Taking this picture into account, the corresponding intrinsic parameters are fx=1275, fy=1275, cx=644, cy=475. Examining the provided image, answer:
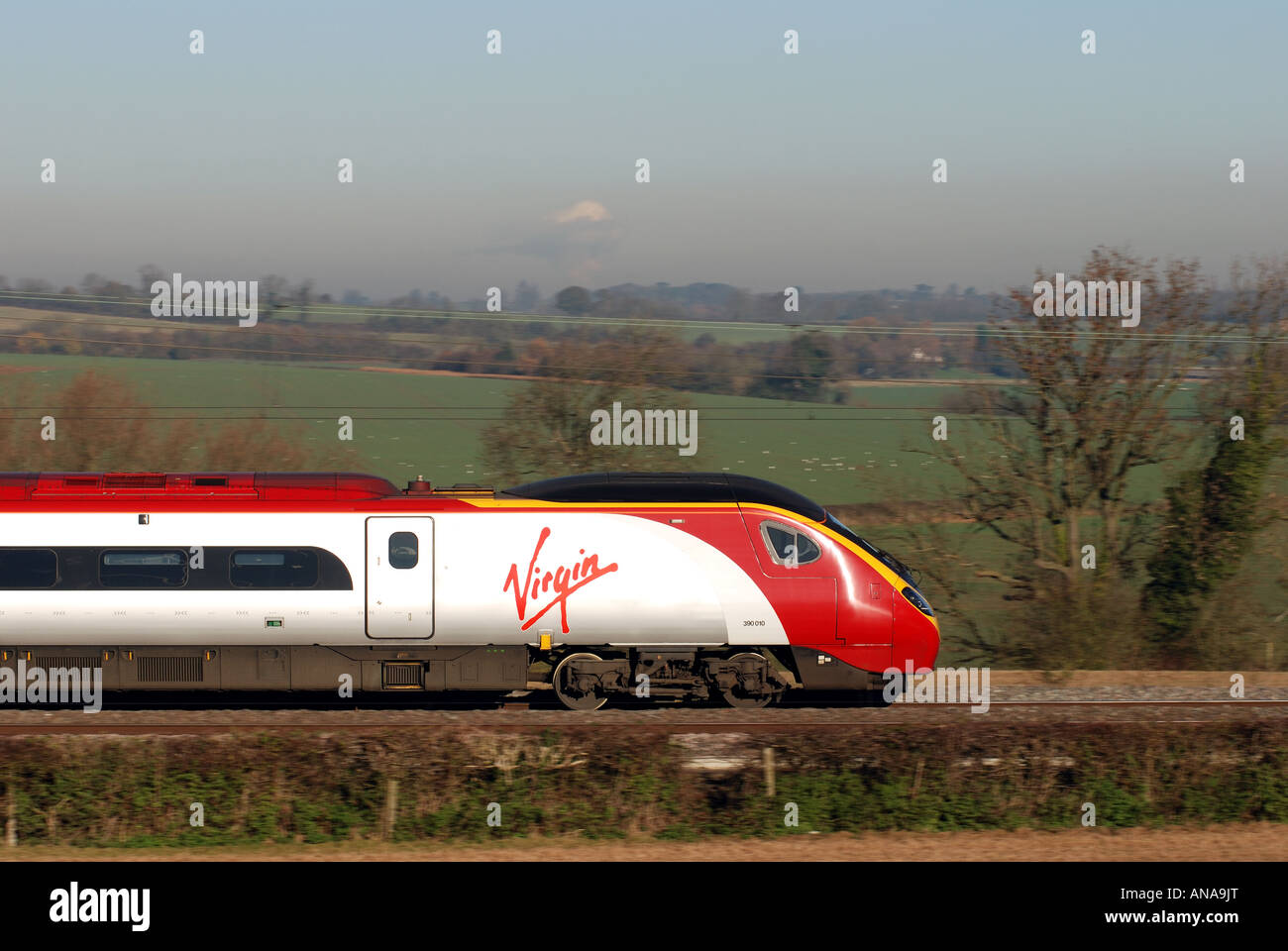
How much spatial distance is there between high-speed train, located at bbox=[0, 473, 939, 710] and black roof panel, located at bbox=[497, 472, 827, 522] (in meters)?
0.04

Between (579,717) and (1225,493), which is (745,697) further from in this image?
(1225,493)

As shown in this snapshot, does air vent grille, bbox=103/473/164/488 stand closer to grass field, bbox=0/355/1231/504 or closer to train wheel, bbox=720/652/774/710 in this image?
train wheel, bbox=720/652/774/710

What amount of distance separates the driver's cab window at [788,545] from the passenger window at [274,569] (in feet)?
18.3

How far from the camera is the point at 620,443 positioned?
29.7 metres

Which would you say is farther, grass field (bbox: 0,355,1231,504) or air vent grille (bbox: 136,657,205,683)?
grass field (bbox: 0,355,1231,504)

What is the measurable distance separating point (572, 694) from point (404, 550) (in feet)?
9.14

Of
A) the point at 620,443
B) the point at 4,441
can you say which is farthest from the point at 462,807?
the point at 4,441

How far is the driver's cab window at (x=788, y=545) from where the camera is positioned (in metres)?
A: 15.9

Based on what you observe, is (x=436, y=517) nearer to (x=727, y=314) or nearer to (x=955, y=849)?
(x=955, y=849)

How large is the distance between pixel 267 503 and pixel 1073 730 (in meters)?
9.72

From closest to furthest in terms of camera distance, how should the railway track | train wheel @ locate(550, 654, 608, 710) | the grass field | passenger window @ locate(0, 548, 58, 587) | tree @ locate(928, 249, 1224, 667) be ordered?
1. the railway track
2. passenger window @ locate(0, 548, 58, 587)
3. train wheel @ locate(550, 654, 608, 710)
4. tree @ locate(928, 249, 1224, 667)
5. the grass field

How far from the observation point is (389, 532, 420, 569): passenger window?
51.3ft

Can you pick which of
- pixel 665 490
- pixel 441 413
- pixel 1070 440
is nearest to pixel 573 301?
pixel 441 413

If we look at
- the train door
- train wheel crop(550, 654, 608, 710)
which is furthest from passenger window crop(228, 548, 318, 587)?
train wheel crop(550, 654, 608, 710)
